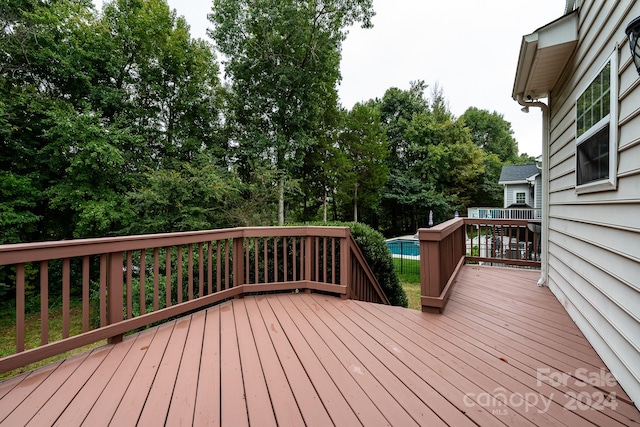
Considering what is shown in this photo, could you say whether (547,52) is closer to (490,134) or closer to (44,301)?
(44,301)

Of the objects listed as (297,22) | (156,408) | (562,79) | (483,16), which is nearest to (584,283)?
(562,79)

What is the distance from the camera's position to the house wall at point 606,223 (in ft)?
5.14

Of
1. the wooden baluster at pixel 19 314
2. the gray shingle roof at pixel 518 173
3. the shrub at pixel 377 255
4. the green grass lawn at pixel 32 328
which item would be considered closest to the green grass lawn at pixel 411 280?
the shrub at pixel 377 255

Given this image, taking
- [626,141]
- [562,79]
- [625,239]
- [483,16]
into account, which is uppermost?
[483,16]

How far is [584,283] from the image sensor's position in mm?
2350

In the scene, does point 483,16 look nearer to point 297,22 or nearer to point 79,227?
point 297,22

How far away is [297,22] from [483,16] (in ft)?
21.1

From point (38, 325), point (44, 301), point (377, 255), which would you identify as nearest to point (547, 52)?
point (377, 255)

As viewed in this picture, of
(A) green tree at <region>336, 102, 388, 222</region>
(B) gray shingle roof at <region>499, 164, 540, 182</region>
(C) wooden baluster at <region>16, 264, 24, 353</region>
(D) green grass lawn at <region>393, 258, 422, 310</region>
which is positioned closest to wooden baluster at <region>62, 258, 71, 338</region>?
(C) wooden baluster at <region>16, 264, 24, 353</region>

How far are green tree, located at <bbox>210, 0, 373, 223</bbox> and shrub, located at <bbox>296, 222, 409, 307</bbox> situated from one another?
5602mm

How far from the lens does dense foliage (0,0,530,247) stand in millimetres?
8250

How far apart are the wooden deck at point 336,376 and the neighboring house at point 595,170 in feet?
0.96

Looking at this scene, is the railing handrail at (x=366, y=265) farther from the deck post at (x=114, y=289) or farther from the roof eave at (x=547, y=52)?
the roof eave at (x=547, y=52)

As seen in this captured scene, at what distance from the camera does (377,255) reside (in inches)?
185
